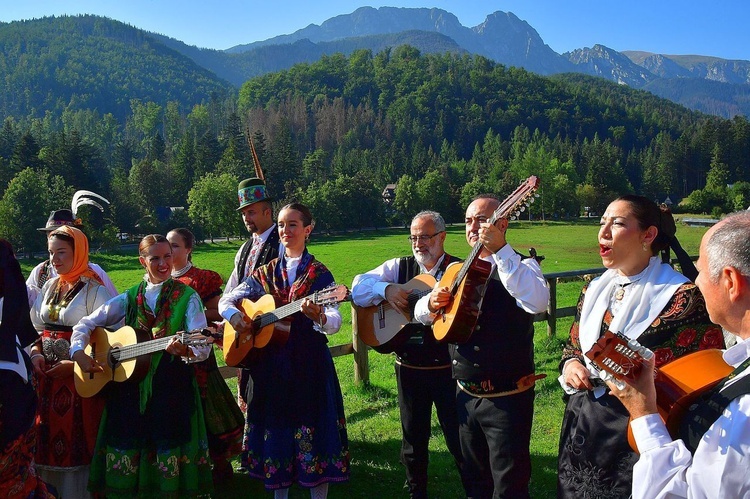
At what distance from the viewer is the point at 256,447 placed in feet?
14.7

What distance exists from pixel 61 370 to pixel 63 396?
21 centimetres

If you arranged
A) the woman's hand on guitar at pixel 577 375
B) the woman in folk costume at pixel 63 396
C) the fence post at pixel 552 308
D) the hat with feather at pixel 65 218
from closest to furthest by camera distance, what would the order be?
the woman's hand on guitar at pixel 577 375
the woman in folk costume at pixel 63 396
the hat with feather at pixel 65 218
the fence post at pixel 552 308

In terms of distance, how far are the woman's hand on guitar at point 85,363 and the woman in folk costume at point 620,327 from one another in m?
3.28

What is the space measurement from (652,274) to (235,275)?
3660mm

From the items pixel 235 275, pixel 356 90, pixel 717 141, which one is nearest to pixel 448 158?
pixel 717 141

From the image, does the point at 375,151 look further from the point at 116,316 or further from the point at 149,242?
the point at 116,316

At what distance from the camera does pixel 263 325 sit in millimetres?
4434

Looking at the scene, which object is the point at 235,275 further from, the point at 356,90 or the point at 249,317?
the point at 356,90

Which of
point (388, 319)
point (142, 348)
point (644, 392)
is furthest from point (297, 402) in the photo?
point (644, 392)

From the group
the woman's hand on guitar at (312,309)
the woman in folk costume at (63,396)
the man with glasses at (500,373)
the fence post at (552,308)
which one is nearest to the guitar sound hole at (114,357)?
the woman in folk costume at (63,396)

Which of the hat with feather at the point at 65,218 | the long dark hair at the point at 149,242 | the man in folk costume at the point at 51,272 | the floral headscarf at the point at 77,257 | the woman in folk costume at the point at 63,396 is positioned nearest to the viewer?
the woman in folk costume at the point at 63,396

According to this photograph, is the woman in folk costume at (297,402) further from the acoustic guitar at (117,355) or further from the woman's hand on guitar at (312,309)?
the acoustic guitar at (117,355)

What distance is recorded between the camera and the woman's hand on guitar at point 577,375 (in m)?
3.02

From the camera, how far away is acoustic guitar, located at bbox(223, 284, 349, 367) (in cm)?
416
